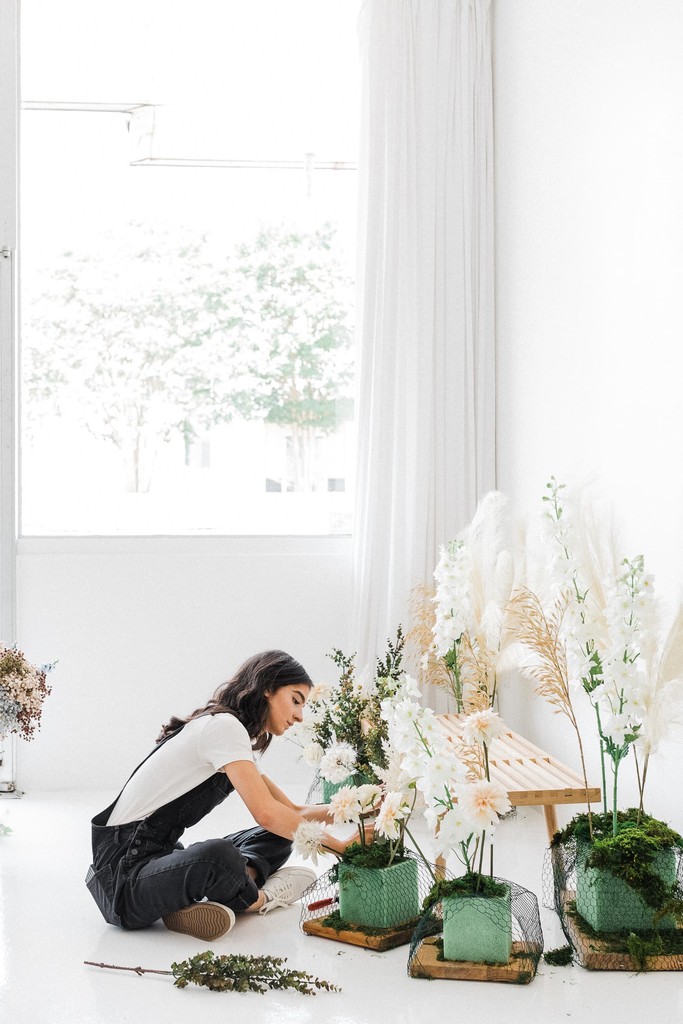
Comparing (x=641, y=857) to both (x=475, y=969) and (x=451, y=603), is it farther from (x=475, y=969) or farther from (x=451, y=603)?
(x=451, y=603)

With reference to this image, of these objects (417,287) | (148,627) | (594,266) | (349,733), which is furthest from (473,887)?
(417,287)

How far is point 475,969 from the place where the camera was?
2.56 meters

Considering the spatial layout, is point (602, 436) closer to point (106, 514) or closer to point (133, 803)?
point (133, 803)

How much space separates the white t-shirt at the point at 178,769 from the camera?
9.67ft

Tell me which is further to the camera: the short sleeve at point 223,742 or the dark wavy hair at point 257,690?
the dark wavy hair at point 257,690

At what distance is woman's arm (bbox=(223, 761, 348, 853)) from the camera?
9.50ft

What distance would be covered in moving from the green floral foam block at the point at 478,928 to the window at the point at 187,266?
2.34 metres

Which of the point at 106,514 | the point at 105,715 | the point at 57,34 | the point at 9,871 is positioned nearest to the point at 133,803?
the point at 9,871

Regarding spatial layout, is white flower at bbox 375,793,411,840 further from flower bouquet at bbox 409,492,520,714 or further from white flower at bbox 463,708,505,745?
flower bouquet at bbox 409,492,520,714

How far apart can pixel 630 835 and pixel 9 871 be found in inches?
71.8

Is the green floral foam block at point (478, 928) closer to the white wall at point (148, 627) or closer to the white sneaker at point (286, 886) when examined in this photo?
the white sneaker at point (286, 886)

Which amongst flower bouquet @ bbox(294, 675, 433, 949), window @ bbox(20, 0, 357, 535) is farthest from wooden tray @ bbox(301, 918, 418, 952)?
window @ bbox(20, 0, 357, 535)

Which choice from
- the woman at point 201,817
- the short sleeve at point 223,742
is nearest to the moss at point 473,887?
the woman at point 201,817

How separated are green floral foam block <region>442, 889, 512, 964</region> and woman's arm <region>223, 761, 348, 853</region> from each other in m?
0.38
